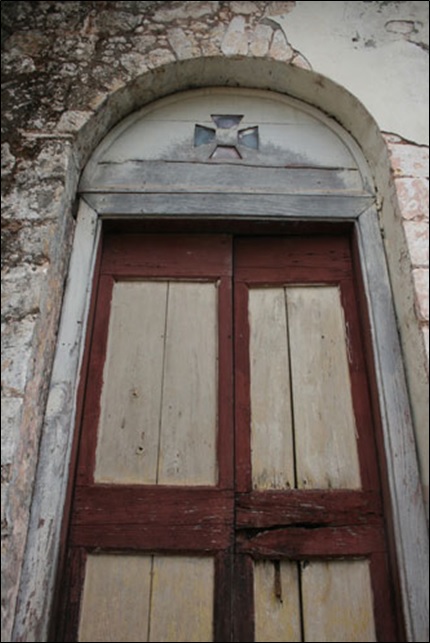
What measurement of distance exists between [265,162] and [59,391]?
4.41ft

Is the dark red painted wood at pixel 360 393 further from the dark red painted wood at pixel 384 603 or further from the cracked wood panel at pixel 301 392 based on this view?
the dark red painted wood at pixel 384 603

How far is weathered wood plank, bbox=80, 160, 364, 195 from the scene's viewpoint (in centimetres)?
243

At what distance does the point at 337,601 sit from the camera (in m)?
1.86

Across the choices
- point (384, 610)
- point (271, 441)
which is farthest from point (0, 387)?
point (384, 610)

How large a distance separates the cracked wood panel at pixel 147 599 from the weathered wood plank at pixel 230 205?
4.46 ft

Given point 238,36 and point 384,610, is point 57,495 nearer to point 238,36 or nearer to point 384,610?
point 384,610

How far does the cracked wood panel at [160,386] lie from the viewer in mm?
2053

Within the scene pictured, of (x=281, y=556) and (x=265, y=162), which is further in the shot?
(x=265, y=162)

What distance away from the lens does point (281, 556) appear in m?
1.91

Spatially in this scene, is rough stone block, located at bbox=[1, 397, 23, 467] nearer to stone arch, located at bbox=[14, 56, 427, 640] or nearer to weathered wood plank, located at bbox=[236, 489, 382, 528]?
stone arch, located at bbox=[14, 56, 427, 640]

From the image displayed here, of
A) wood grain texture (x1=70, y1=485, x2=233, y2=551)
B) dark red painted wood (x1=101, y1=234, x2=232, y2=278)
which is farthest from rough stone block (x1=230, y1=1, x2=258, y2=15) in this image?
wood grain texture (x1=70, y1=485, x2=233, y2=551)

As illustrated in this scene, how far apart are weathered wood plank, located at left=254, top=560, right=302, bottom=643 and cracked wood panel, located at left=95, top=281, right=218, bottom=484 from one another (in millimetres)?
365

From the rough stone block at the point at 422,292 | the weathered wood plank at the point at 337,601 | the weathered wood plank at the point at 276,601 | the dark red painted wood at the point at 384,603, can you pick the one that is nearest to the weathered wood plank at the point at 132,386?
the weathered wood plank at the point at 276,601

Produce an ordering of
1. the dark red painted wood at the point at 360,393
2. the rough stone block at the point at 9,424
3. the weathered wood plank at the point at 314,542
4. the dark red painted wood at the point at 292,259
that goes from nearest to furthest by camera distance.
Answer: the rough stone block at the point at 9,424
the weathered wood plank at the point at 314,542
the dark red painted wood at the point at 360,393
the dark red painted wood at the point at 292,259
